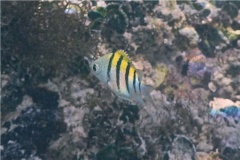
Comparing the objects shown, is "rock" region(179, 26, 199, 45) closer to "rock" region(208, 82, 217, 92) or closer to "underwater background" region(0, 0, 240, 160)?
"underwater background" region(0, 0, 240, 160)

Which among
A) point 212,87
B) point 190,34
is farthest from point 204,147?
point 190,34

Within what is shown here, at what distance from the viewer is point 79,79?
5020 mm

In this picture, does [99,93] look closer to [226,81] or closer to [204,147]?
[204,147]

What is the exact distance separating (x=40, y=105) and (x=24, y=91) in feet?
1.36

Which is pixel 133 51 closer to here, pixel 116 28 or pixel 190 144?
pixel 116 28

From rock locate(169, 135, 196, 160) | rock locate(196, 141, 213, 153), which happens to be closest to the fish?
rock locate(196, 141, 213, 153)

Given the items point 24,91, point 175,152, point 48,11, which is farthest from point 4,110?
point 175,152

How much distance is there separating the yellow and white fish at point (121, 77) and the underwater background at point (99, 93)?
139cm

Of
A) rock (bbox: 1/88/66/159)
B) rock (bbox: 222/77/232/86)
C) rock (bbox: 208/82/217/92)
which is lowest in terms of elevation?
rock (bbox: 208/82/217/92)

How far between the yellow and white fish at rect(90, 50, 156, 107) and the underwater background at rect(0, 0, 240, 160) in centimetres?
139

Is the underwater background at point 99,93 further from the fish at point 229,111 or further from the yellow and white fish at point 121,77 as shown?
the yellow and white fish at point 121,77

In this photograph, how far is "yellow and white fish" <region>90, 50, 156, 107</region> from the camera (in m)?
2.99

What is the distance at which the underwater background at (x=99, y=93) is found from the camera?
4.27 m

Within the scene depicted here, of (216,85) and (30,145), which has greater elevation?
(30,145)
